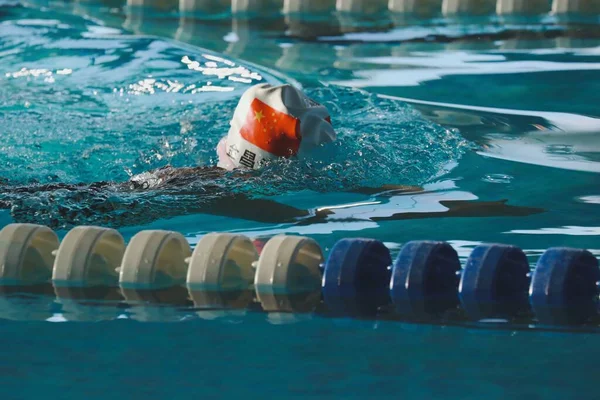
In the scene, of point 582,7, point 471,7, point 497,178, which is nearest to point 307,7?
point 471,7

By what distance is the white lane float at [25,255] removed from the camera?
2.52m

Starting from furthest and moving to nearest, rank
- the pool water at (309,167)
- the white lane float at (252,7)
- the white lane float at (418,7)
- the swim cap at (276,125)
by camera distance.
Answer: the white lane float at (252,7) < the white lane float at (418,7) < the swim cap at (276,125) < the pool water at (309,167)

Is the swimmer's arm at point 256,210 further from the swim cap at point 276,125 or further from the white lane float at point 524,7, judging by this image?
the white lane float at point 524,7

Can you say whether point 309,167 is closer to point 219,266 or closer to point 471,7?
point 219,266

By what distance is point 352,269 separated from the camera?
2369mm

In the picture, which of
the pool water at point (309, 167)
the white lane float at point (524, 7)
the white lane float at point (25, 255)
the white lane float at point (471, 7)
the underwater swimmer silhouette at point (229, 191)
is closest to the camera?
the pool water at point (309, 167)

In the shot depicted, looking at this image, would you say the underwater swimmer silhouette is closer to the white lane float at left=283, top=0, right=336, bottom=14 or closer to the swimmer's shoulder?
the swimmer's shoulder

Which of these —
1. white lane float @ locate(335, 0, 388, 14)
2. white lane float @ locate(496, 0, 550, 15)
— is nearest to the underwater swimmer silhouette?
white lane float @ locate(496, 0, 550, 15)

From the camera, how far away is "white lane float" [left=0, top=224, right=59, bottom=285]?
8.25ft

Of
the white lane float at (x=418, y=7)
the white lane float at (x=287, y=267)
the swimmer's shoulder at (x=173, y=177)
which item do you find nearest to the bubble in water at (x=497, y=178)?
the swimmer's shoulder at (x=173, y=177)

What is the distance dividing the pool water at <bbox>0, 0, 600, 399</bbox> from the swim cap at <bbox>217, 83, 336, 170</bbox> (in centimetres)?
7

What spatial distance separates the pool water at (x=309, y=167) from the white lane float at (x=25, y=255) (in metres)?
0.10

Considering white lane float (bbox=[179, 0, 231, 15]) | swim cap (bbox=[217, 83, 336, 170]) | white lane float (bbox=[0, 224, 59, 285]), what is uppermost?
white lane float (bbox=[179, 0, 231, 15])

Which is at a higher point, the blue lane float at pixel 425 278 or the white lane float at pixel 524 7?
the white lane float at pixel 524 7
